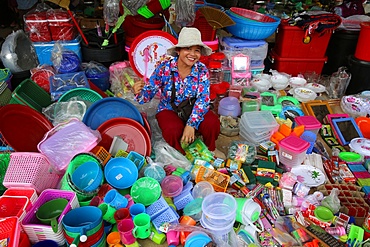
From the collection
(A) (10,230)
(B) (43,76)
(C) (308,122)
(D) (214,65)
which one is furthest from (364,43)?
(A) (10,230)

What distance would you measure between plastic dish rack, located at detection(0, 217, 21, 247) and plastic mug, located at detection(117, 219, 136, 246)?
0.55 metres

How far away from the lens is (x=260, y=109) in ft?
10.6

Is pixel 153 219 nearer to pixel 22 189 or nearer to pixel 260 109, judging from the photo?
pixel 22 189

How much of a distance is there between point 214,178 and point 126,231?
780 millimetres

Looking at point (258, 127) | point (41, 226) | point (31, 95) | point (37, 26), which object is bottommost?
point (258, 127)

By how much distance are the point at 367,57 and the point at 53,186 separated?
3.53 m

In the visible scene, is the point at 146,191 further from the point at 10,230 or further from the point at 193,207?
the point at 10,230

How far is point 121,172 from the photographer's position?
2225 mm

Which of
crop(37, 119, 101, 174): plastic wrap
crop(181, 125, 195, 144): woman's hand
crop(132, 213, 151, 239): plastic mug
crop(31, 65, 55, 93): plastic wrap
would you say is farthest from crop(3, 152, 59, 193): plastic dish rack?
crop(31, 65, 55, 93): plastic wrap

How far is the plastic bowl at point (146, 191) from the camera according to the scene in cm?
212

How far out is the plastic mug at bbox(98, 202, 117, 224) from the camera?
194cm

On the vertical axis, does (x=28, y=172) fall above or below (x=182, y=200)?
above

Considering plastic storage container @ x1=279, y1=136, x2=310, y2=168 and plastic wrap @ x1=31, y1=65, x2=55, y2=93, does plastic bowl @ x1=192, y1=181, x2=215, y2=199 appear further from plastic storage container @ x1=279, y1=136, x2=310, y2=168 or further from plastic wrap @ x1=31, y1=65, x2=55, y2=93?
plastic wrap @ x1=31, y1=65, x2=55, y2=93

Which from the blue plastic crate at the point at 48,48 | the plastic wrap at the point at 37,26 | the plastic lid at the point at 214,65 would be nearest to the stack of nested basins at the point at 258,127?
the plastic lid at the point at 214,65
